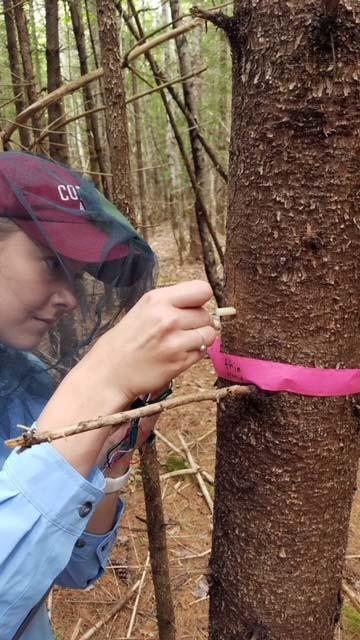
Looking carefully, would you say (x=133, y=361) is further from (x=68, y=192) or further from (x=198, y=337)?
(x=68, y=192)

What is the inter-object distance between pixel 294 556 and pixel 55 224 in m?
0.89

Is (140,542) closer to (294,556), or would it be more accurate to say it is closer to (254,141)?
(294,556)

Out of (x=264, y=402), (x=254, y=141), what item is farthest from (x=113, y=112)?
(x=264, y=402)

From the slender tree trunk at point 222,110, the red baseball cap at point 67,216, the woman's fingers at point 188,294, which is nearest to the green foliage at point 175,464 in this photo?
the red baseball cap at point 67,216

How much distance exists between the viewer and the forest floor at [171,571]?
265 centimetres

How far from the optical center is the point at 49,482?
895 millimetres

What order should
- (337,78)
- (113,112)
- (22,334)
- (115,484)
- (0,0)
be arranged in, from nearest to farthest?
(337,78)
(22,334)
(115,484)
(113,112)
(0,0)

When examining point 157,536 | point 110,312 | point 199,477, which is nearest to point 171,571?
point 199,477

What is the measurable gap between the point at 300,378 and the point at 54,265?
615 mm

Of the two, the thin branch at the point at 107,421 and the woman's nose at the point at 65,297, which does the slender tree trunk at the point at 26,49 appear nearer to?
the woman's nose at the point at 65,297

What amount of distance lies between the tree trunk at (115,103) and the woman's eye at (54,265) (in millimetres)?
440

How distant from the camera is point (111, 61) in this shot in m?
1.42

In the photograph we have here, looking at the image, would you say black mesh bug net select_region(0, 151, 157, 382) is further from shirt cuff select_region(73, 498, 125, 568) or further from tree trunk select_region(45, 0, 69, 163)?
tree trunk select_region(45, 0, 69, 163)

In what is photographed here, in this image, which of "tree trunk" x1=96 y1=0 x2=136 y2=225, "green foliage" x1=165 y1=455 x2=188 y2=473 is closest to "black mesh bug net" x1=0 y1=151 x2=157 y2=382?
"tree trunk" x1=96 y1=0 x2=136 y2=225
